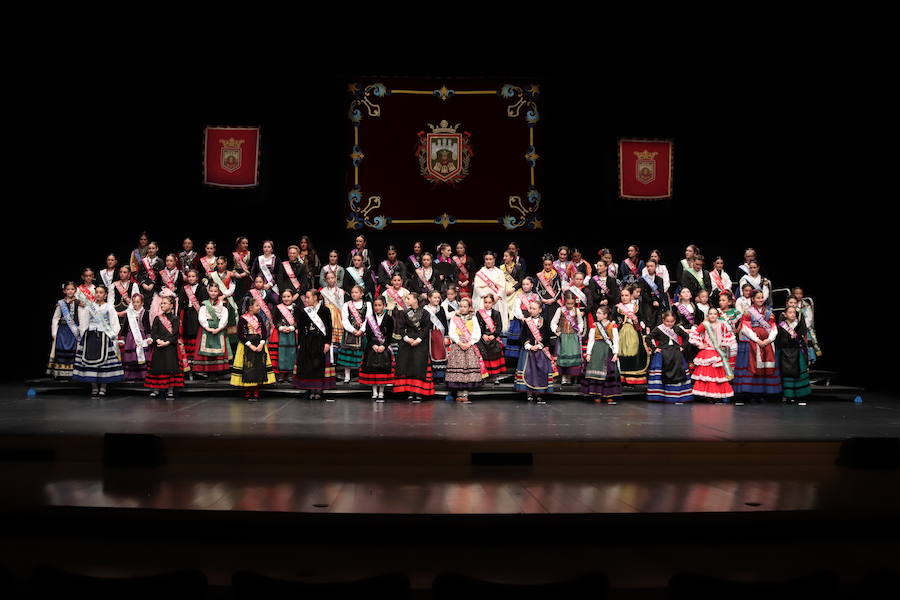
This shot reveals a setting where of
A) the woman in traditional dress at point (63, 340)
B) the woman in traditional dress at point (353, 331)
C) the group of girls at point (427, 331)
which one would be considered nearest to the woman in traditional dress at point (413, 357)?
the group of girls at point (427, 331)

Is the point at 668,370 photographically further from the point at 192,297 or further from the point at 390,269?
the point at 192,297

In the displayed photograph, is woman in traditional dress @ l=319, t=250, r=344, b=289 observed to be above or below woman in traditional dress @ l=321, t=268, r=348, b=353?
above

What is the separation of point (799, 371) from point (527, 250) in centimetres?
440

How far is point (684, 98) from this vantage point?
10695mm

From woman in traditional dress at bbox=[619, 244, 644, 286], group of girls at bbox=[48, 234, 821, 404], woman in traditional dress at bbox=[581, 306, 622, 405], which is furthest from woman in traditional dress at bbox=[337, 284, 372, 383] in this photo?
woman in traditional dress at bbox=[619, 244, 644, 286]

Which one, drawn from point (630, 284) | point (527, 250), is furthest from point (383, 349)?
point (527, 250)

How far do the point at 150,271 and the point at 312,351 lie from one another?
2861 millimetres

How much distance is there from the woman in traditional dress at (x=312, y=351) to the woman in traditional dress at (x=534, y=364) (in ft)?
6.91

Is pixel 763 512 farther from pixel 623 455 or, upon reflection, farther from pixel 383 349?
pixel 383 349

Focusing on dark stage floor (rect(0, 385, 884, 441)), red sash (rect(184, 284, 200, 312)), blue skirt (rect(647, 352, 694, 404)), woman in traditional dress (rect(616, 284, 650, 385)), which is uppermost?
red sash (rect(184, 284, 200, 312))

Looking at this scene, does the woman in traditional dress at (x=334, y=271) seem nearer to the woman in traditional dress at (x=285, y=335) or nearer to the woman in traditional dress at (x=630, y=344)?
Answer: the woman in traditional dress at (x=285, y=335)

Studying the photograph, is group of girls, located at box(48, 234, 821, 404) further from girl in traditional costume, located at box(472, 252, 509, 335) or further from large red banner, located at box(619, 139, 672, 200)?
large red banner, located at box(619, 139, 672, 200)

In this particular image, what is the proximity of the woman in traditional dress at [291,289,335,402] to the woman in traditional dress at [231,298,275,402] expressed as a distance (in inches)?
14.2

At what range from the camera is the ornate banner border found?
1069 centimetres
